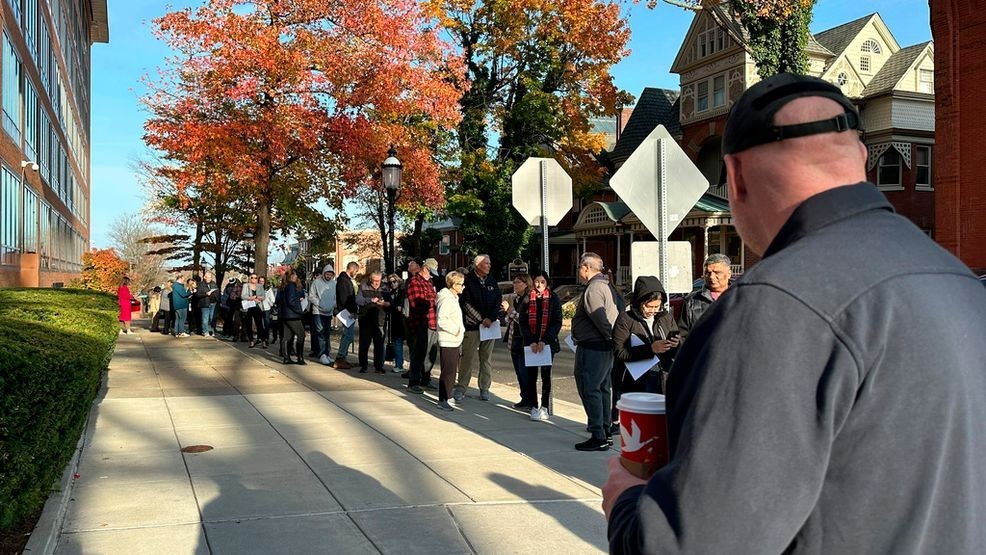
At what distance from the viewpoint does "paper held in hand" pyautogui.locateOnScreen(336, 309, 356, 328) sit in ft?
48.1

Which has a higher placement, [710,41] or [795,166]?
[710,41]

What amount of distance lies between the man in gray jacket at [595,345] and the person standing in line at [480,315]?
281 cm

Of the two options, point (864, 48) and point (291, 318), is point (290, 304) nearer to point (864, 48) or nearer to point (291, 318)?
point (291, 318)

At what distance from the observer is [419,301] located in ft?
40.1

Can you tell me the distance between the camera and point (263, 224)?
23.2 m

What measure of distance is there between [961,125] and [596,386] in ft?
39.9

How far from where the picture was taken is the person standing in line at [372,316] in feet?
46.6

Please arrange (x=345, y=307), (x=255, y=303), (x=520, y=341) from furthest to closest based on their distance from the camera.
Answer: (x=255, y=303) < (x=345, y=307) < (x=520, y=341)

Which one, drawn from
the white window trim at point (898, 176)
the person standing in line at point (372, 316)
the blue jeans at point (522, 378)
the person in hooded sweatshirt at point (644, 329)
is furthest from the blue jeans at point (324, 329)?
the white window trim at point (898, 176)

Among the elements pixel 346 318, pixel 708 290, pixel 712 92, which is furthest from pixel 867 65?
pixel 708 290

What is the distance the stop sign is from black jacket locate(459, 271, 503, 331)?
1.86 metres

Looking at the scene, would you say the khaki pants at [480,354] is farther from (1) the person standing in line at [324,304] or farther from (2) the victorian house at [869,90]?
(2) the victorian house at [869,90]

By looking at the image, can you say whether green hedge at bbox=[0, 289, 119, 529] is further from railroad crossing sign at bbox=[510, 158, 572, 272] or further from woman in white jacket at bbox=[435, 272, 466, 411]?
railroad crossing sign at bbox=[510, 158, 572, 272]

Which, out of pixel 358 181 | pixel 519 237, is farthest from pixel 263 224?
pixel 519 237
